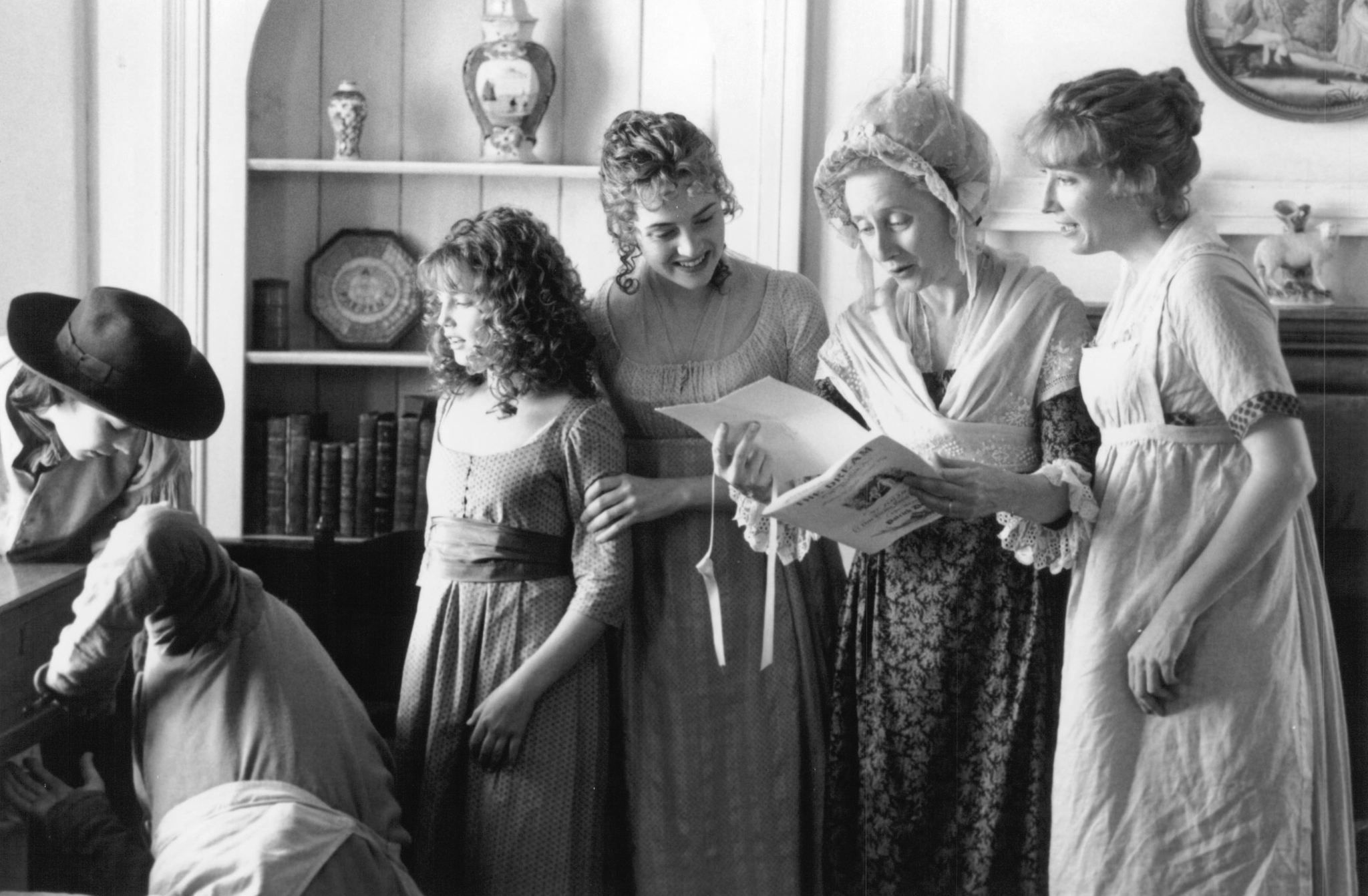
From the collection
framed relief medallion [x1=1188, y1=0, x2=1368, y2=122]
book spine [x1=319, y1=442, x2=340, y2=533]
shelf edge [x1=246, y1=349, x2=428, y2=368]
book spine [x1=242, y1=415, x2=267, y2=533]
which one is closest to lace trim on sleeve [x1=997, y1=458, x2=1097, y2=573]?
framed relief medallion [x1=1188, y1=0, x2=1368, y2=122]

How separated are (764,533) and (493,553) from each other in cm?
40

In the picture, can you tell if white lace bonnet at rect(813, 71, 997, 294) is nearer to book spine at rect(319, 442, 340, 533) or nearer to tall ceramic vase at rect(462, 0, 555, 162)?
tall ceramic vase at rect(462, 0, 555, 162)

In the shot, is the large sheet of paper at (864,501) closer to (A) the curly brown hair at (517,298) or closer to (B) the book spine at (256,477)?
(A) the curly brown hair at (517,298)

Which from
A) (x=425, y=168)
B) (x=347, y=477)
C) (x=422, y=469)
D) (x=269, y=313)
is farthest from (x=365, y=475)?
(x=425, y=168)

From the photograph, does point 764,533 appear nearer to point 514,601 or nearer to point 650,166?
point 514,601

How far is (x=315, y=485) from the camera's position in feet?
11.3

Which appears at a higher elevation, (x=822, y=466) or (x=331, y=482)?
(x=822, y=466)

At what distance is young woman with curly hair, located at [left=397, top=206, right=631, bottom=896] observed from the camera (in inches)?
81.1

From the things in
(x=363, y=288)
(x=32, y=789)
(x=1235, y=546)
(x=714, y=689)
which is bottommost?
(x=32, y=789)

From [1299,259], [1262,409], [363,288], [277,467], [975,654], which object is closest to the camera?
[1262,409]

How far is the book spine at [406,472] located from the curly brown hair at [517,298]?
1.32m

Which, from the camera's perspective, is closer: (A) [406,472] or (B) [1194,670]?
(B) [1194,670]

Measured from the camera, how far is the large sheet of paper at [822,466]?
1.72m

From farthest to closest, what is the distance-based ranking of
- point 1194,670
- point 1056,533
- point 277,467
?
1. point 277,467
2. point 1056,533
3. point 1194,670
